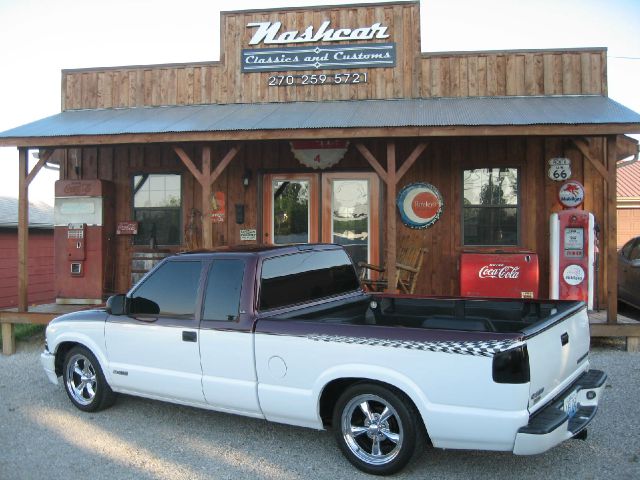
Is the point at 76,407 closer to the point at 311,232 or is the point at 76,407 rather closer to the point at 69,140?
the point at 69,140

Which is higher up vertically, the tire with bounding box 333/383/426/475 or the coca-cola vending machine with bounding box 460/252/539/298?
the coca-cola vending machine with bounding box 460/252/539/298

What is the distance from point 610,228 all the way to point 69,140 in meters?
7.74

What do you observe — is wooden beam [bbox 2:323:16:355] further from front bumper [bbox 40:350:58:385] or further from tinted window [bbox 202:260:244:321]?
tinted window [bbox 202:260:244:321]

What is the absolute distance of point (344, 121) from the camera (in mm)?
8062

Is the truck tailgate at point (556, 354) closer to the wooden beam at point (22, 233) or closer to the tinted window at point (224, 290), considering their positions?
the tinted window at point (224, 290)

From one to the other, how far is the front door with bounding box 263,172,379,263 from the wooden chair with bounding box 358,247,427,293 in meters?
0.49

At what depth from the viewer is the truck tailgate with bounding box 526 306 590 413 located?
3.40m

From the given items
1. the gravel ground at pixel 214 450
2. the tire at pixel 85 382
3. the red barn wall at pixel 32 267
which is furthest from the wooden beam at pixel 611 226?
the red barn wall at pixel 32 267

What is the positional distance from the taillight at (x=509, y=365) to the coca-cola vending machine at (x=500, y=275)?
5572 mm

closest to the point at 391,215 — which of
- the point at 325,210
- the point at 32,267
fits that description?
the point at 325,210

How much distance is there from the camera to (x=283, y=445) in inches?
177

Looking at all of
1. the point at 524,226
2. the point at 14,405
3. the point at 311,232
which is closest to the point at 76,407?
the point at 14,405

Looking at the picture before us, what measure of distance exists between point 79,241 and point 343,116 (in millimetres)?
5084

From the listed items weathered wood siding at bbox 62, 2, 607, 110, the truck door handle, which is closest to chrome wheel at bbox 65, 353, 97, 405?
the truck door handle
